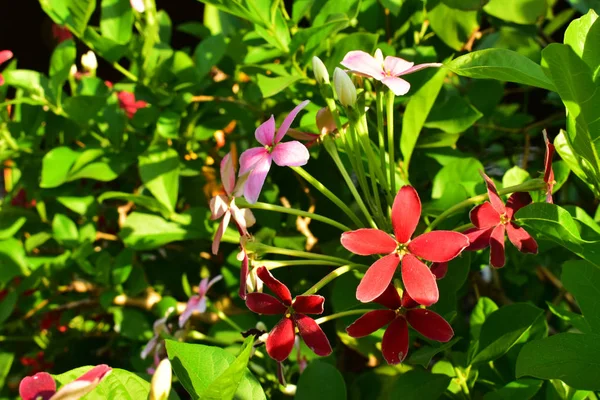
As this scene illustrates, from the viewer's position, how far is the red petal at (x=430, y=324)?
1.94ft

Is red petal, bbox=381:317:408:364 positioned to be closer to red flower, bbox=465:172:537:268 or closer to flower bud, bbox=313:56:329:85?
red flower, bbox=465:172:537:268

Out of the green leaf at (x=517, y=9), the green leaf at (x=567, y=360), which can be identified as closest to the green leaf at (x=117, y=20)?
the green leaf at (x=517, y=9)

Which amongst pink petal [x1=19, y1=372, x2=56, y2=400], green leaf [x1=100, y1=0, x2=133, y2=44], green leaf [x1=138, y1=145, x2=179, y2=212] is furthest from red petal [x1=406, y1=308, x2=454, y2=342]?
green leaf [x1=100, y1=0, x2=133, y2=44]

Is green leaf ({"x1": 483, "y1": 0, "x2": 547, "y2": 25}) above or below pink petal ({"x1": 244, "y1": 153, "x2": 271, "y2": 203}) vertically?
above

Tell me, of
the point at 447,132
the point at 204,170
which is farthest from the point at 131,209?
the point at 447,132

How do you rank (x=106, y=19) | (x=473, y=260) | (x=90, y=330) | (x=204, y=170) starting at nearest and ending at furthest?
1. (x=473, y=260)
2. (x=106, y=19)
3. (x=204, y=170)
4. (x=90, y=330)

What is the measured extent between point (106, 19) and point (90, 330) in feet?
2.32

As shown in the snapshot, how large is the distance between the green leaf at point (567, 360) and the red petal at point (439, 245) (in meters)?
0.11

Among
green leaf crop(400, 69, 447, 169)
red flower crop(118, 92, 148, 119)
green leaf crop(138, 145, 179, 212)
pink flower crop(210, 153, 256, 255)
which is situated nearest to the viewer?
pink flower crop(210, 153, 256, 255)

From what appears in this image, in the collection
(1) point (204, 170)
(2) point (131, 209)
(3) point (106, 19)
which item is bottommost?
(2) point (131, 209)

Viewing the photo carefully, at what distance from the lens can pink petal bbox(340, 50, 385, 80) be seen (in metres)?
0.63

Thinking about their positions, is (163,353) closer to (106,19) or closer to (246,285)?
(246,285)

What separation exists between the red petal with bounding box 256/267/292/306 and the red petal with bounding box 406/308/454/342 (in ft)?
0.39

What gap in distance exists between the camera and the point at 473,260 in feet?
2.77
